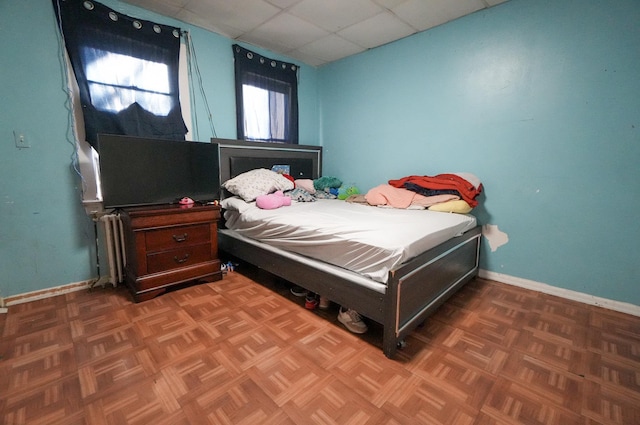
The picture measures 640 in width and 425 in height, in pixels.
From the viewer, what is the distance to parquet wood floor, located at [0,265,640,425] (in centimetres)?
121

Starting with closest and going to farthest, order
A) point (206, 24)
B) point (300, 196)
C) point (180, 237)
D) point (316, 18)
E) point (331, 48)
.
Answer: point (180, 237), point (316, 18), point (206, 24), point (300, 196), point (331, 48)

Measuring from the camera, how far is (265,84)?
11.3ft

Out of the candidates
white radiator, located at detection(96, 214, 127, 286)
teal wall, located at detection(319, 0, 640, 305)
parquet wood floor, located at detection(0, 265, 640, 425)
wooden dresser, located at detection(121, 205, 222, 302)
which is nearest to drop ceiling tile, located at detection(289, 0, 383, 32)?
teal wall, located at detection(319, 0, 640, 305)

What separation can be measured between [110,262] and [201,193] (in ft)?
3.19

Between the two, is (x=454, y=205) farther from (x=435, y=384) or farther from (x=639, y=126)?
(x=435, y=384)

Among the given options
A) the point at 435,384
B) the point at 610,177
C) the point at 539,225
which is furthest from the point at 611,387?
the point at 610,177

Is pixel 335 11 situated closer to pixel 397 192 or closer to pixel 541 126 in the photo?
pixel 397 192

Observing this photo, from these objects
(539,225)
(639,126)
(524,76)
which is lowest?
(539,225)

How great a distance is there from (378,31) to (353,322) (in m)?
2.95

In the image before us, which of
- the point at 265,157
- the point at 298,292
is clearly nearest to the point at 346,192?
the point at 265,157

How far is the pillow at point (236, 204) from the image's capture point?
265cm

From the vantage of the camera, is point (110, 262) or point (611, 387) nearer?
point (611, 387)

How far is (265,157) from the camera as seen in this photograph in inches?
134

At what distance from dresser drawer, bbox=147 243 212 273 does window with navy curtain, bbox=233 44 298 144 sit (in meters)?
1.51
